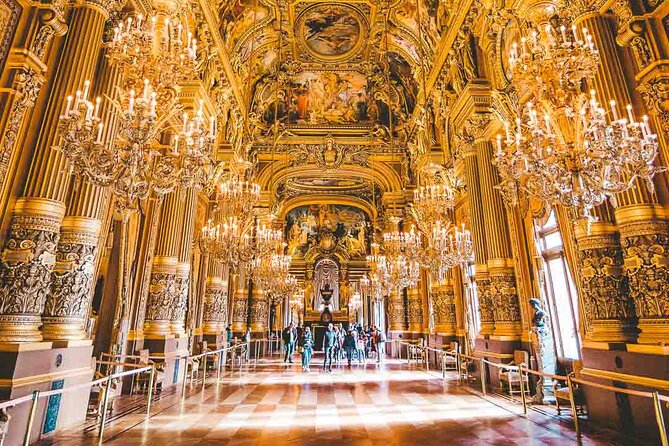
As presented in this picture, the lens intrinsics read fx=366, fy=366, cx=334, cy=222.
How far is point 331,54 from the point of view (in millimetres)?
15797

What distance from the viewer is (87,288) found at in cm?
516

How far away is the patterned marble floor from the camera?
14.4 feet

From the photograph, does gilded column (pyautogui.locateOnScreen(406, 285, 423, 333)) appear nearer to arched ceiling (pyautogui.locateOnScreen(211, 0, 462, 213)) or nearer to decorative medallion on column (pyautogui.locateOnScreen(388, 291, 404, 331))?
decorative medallion on column (pyautogui.locateOnScreen(388, 291, 404, 331))

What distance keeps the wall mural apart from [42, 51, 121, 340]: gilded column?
864 inches

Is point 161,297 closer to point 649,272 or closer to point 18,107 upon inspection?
point 18,107

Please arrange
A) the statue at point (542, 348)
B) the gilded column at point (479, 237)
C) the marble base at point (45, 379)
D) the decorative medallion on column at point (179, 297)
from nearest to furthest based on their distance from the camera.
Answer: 1. the marble base at point (45, 379)
2. the statue at point (542, 348)
3. the gilded column at point (479, 237)
4. the decorative medallion on column at point (179, 297)

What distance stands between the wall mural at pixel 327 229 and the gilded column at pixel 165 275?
715 inches

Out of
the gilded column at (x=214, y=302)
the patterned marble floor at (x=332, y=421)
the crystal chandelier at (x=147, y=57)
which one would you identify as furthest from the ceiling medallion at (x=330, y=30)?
the patterned marble floor at (x=332, y=421)

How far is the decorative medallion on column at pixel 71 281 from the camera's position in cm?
482

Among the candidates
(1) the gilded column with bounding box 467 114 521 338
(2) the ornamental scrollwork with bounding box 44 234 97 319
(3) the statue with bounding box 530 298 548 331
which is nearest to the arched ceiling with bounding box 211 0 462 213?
(1) the gilded column with bounding box 467 114 521 338

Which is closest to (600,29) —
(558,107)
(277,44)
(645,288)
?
(558,107)

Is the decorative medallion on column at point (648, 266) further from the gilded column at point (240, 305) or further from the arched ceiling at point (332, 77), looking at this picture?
the gilded column at point (240, 305)

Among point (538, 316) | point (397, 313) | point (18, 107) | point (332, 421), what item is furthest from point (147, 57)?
point (397, 313)

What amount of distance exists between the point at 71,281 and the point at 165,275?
3.79m
